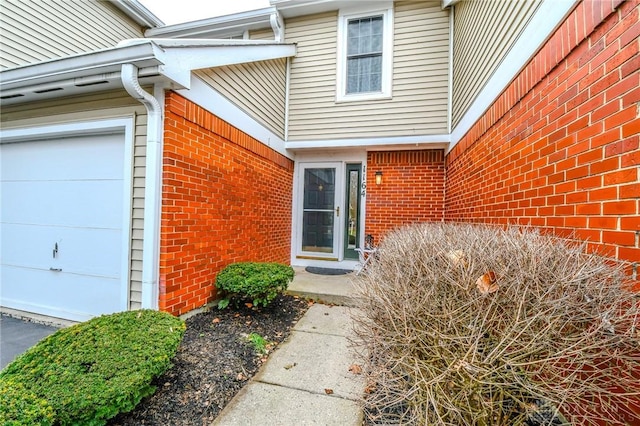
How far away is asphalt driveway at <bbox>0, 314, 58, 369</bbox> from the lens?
2.62 meters

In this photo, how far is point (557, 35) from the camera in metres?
1.80

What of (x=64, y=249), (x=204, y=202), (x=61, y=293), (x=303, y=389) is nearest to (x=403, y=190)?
(x=204, y=202)

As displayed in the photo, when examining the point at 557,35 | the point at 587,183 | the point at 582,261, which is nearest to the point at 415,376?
the point at 582,261

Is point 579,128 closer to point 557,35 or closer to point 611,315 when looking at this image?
point 557,35

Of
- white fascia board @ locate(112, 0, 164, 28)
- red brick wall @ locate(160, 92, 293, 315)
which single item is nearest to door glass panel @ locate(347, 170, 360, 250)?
red brick wall @ locate(160, 92, 293, 315)

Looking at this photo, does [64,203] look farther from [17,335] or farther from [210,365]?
[210,365]

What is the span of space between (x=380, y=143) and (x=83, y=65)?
14.6 ft

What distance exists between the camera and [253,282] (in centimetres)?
318

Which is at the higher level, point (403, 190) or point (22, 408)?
point (403, 190)

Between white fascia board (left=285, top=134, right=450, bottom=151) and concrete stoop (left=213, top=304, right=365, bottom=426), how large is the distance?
373cm

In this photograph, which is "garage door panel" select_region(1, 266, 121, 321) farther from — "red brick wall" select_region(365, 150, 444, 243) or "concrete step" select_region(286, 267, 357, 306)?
"red brick wall" select_region(365, 150, 444, 243)

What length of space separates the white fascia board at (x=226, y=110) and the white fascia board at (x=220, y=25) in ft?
8.07

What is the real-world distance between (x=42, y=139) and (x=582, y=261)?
546 centimetres

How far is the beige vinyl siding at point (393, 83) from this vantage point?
16.5ft
